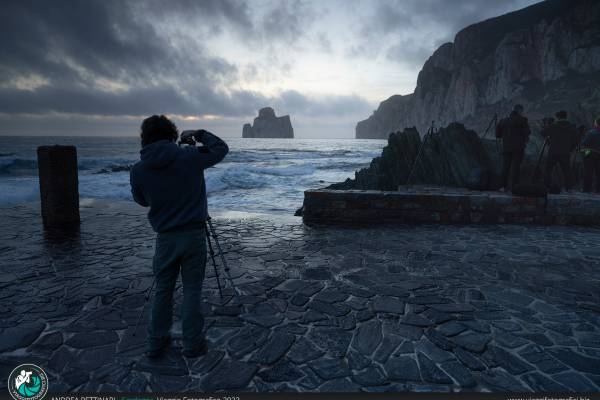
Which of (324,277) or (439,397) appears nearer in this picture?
(439,397)

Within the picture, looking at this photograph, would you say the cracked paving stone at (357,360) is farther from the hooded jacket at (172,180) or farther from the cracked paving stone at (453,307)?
the hooded jacket at (172,180)

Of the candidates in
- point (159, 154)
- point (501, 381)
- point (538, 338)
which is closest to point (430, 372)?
point (501, 381)

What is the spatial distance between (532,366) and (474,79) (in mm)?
115168

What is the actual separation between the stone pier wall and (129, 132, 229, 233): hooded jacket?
15.9 ft

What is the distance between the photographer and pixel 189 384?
2504mm

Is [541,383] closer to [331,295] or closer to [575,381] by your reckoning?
[575,381]

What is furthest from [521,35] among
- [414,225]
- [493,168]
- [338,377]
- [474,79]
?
[338,377]

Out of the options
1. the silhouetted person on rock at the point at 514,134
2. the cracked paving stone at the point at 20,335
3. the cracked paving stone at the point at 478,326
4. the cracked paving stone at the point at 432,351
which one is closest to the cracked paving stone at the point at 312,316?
the cracked paving stone at the point at 432,351

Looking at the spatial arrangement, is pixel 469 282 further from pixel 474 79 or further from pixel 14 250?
pixel 474 79

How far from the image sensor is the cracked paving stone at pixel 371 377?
8.26 feet

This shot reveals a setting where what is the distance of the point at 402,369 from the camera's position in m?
2.67

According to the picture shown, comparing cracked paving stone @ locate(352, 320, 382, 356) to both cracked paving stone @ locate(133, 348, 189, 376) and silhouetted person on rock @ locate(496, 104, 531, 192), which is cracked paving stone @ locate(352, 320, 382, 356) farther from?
silhouetted person on rock @ locate(496, 104, 531, 192)

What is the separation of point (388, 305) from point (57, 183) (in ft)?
24.1

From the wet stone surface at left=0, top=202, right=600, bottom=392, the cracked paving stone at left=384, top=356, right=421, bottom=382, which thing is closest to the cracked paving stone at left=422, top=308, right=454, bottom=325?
the wet stone surface at left=0, top=202, right=600, bottom=392
